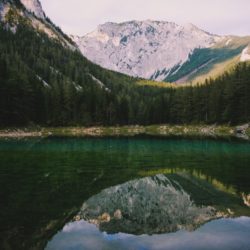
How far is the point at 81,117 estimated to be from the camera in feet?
465

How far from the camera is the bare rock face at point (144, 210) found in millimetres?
16938

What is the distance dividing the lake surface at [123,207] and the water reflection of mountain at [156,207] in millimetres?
41

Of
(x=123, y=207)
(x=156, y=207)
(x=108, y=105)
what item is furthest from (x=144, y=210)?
(x=108, y=105)

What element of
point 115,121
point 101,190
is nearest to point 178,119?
point 115,121

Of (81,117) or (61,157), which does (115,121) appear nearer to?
(81,117)

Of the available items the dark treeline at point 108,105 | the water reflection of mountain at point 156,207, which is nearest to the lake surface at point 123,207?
the water reflection of mountain at point 156,207

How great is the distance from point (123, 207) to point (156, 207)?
Result: 1.70 metres

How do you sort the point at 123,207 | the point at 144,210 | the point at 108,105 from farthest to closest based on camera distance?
the point at 108,105 < the point at 123,207 < the point at 144,210

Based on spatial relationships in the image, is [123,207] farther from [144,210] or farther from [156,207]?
[156,207]

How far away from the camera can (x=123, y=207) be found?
802 inches

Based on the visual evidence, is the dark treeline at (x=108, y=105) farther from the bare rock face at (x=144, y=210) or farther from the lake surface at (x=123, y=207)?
the bare rock face at (x=144, y=210)

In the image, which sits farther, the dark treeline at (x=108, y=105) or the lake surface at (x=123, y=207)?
the dark treeline at (x=108, y=105)

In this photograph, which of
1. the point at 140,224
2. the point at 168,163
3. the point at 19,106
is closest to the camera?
the point at 140,224

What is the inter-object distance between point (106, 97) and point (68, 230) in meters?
140
